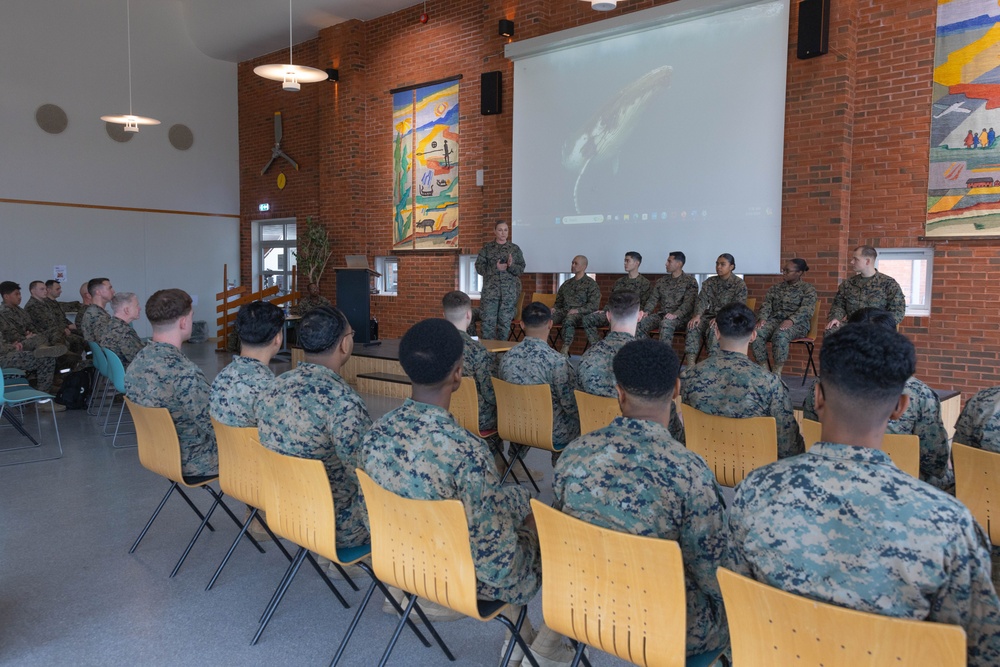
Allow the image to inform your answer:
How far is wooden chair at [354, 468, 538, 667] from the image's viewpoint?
6.18 ft

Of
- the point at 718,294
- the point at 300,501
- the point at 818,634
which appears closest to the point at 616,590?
the point at 818,634

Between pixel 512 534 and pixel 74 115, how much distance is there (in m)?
12.9

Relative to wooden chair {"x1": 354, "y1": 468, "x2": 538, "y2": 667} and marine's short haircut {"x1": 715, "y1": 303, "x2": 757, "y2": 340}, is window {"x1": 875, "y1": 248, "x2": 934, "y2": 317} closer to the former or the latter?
marine's short haircut {"x1": 715, "y1": 303, "x2": 757, "y2": 340}

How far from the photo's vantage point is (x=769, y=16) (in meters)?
6.98

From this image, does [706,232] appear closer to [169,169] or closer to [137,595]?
[137,595]

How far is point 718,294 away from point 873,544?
6.04 m

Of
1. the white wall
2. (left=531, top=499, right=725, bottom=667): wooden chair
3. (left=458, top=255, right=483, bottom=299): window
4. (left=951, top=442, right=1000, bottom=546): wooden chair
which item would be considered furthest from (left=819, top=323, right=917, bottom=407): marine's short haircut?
the white wall

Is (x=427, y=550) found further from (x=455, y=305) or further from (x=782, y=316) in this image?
(x=782, y=316)

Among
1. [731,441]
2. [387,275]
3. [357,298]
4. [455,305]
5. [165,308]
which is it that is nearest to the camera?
[731,441]

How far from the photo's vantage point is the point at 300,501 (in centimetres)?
241

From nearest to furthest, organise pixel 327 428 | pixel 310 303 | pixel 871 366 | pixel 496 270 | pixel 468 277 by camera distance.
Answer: pixel 871 366, pixel 327 428, pixel 496 270, pixel 468 277, pixel 310 303

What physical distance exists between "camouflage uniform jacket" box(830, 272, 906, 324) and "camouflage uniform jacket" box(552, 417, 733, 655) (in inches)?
198

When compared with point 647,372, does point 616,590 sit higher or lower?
lower

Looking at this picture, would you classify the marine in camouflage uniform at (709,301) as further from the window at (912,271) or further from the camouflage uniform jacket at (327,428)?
the camouflage uniform jacket at (327,428)
